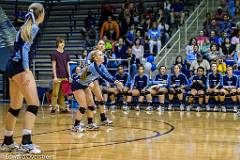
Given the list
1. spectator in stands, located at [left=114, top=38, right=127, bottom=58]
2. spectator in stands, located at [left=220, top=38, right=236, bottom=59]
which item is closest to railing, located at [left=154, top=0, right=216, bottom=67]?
spectator in stands, located at [left=114, top=38, right=127, bottom=58]

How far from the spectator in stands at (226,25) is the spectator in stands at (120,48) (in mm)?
3793

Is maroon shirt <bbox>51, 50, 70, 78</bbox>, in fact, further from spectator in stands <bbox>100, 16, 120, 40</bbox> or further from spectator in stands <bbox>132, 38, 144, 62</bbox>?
spectator in stands <bbox>100, 16, 120, 40</bbox>

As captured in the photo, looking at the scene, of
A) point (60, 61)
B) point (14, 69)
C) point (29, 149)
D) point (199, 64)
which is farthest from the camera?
point (199, 64)

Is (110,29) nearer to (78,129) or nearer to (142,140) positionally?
(78,129)

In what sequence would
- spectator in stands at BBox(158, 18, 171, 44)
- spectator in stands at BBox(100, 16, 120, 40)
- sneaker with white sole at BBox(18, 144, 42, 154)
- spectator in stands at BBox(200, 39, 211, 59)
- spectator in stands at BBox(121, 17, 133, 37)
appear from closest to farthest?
sneaker with white sole at BBox(18, 144, 42, 154)
spectator in stands at BBox(200, 39, 211, 59)
spectator in stands at BBox(158, 18, 171, 44)
spectator in stands at BBox(100, 16, 120, 40)
spectator in stands at BBox(121, 17, 133, 37)

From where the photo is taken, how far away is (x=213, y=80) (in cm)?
1550

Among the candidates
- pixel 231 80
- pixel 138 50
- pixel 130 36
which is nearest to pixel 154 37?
pixel 138 50

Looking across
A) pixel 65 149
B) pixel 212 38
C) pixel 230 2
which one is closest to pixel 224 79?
pixel 212 38

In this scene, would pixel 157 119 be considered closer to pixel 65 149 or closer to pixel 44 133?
pixel 44 133

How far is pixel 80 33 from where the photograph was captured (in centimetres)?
2338

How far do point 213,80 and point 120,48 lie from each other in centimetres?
480

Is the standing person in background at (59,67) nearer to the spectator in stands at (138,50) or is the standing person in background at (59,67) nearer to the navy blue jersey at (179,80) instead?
the navy blue jersey at (179,80)

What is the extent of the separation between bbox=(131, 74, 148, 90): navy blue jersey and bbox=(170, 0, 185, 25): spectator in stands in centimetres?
523

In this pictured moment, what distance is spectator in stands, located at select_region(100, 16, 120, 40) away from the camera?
20859 millimetres
